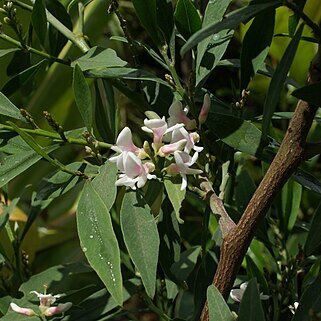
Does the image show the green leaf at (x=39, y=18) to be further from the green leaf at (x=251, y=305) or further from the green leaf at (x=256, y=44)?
the green leaf at (x=251, y=305)

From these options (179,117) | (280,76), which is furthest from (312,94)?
(179,117)

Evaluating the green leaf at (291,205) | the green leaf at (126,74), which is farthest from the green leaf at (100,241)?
the green leaf at (291,205)

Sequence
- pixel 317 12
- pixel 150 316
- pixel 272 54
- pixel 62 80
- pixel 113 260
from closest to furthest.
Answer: pixel 113 260
pixel 317 12
pixel 272 54
pixel 62 80
pixel 150 316

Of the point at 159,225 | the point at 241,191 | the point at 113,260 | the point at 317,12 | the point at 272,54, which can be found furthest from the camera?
the point at 272,54

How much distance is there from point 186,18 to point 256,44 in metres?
0.06

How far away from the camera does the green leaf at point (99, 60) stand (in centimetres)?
63

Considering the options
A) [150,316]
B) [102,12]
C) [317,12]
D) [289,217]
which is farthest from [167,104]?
[150,316]

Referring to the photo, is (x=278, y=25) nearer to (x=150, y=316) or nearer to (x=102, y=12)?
(x=102, y=12)

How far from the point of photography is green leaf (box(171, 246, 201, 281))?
0.74m

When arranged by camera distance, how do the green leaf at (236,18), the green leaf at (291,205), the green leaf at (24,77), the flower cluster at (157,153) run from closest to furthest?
1. the green leaf at (236,18)
2. the flower cluster at (157,153)
3. the green leaf at (24,77)
4. the green leaf at (291,205)

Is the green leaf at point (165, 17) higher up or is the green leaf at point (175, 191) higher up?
the green leaf at point (165, 17)

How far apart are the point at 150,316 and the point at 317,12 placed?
812 mm

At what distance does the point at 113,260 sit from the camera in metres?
0.53

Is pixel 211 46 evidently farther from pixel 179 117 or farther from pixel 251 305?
pixel 251 305
